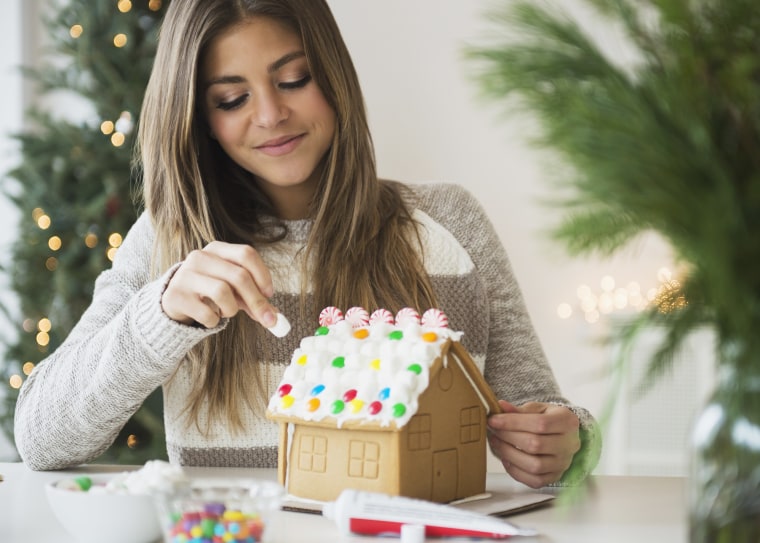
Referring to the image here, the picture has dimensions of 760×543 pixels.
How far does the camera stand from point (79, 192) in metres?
2.94

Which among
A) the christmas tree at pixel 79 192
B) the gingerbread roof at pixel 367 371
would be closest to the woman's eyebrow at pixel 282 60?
the gingerbread roof at pixel 367 371

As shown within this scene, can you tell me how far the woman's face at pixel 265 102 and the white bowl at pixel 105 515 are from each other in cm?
74

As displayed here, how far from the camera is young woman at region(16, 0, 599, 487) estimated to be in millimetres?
1399

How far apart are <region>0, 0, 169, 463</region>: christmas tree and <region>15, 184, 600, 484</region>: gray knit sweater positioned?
4.25ft

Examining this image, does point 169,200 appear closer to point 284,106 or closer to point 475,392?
point 284,106

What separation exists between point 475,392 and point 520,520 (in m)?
0.16

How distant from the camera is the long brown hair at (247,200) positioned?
1494 millimetres

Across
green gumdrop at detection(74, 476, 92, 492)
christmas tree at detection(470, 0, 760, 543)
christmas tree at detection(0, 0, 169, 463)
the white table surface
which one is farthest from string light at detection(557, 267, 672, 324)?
christmas tree at detection(470, 0, 760, 543)

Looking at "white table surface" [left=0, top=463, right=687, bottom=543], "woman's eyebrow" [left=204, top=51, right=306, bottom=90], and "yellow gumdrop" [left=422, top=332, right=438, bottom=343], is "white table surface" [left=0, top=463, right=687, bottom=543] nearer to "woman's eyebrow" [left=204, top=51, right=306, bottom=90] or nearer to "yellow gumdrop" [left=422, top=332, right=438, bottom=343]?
"yellow gumdrop" [left=422, top=332, right=438, bottom=343]

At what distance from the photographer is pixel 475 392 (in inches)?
42.7

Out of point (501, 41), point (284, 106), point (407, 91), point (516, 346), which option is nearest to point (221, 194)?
point (284, 106)

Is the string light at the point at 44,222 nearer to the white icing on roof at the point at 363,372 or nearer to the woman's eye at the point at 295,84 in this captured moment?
the woman's eye at the point at 295,84

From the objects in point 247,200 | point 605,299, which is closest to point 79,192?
point 247,200

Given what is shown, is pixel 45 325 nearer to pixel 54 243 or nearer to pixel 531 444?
pixel 54 243
